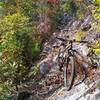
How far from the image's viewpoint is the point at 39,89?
1224 cm

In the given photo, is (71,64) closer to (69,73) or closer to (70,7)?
(69,73)

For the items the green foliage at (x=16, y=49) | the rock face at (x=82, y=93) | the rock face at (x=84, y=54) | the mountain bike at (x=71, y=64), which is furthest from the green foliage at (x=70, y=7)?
the rock face at (x=82, y=93)

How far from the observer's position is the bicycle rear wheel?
9.94 metres

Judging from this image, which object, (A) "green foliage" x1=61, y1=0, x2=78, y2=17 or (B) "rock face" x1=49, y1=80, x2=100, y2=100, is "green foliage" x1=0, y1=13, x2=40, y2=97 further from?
(A) "green foliage" x1=61, y1=0, x2=78, y2=17

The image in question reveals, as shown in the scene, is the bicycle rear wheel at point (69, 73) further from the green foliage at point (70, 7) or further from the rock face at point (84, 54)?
the green foliage at point (70, 7)

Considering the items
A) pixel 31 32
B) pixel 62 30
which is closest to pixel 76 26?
pixel 62 30

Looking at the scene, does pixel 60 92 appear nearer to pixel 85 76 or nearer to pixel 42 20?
pixel 85 76

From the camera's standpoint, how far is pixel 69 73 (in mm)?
10547

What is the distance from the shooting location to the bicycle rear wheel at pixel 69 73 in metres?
9.94

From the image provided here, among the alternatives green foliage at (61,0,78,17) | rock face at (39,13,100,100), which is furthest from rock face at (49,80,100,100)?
green foliage at (61,0,78,17)

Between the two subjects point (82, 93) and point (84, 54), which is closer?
point (82, 93)

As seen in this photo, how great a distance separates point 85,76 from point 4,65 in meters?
3.51

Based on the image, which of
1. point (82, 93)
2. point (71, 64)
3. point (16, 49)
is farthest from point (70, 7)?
point (82, 93)

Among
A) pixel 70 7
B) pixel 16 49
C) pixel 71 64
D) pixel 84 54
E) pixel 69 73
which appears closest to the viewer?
pixel 71 64
